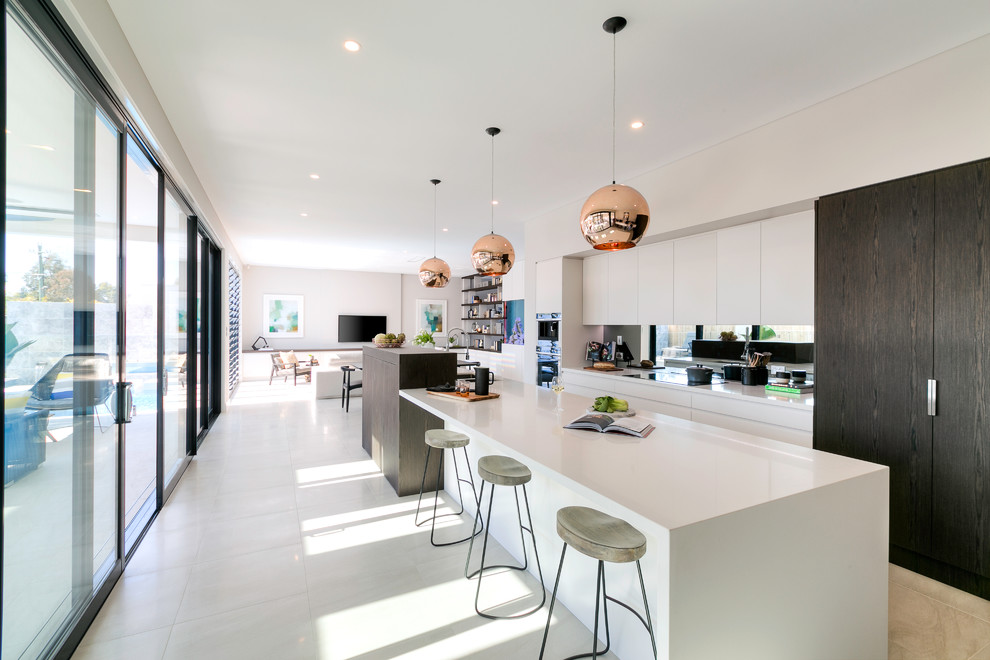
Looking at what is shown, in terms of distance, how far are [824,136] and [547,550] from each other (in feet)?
9.91

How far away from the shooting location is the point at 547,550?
89.4 inches

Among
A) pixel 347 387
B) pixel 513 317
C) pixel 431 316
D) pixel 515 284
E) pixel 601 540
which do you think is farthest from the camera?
pixel 431 316

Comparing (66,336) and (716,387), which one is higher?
(66,336)

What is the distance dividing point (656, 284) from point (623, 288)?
1.46 feet

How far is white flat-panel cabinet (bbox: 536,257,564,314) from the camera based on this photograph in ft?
17.5

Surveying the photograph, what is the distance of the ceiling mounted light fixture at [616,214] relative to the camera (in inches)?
83.6

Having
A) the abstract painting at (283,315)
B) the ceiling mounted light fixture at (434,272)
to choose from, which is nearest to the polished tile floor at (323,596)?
the ceiling mounted light fixture at (434,272)

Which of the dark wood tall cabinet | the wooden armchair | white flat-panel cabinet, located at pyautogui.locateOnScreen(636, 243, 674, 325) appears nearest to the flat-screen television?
the wooden armchair

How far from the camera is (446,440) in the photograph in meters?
2.81

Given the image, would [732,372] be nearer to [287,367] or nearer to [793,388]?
[793,388]

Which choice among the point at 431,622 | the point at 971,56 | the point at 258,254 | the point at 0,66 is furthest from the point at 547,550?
the point at 258,254

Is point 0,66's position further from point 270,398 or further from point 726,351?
point 270,398

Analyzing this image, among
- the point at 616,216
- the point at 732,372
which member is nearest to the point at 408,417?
the point at 616,216

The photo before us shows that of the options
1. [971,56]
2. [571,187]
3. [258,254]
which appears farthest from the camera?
[258,254]
